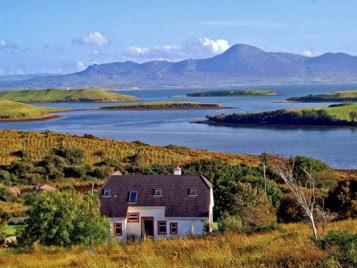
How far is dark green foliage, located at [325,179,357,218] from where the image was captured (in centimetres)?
2494

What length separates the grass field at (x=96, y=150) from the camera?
174 ft

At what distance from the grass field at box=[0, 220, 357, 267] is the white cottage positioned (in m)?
12.9

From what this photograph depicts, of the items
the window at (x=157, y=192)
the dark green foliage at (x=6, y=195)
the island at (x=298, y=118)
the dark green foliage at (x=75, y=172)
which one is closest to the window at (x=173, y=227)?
the window at (x=157, y=192)

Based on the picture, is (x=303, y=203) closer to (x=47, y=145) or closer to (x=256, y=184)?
(x=256, y=184)

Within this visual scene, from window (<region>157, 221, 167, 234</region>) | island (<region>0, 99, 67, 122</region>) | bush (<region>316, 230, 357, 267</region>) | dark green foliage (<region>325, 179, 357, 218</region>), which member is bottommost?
island (<region>0, 99, 67, 122</region>)

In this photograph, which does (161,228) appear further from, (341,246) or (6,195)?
(341,246)

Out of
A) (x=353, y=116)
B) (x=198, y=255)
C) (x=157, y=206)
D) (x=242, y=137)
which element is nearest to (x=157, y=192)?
(x=157, y=206)

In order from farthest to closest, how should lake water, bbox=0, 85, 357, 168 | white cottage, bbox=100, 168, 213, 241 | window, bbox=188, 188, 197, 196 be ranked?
lake water, bbox=0, 85, 357, 168, window, bbox=188, 188, 197, 196, white cottage, bbox=100, 168, 213, 241

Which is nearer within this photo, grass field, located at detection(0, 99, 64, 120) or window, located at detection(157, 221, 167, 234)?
window, located at detection(157, 221, 167, 234)

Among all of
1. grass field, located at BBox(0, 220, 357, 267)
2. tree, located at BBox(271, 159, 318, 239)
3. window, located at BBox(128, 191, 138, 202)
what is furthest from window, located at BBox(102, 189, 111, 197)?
grass field, located at BBox(0, 220, 357, 267)

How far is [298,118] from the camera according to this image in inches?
4766

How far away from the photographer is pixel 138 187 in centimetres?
2655

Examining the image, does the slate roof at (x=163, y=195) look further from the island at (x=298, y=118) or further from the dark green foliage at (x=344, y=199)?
the island at (x=298, y=118)

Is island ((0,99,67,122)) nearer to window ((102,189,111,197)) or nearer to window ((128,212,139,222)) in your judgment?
window ((102,189,111,197))
